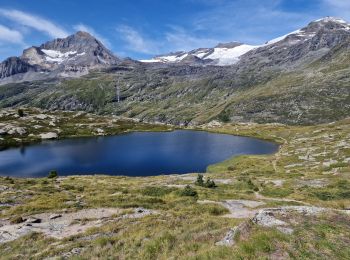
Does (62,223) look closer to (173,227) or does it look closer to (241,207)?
(173,227)

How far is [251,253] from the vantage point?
14945 mm

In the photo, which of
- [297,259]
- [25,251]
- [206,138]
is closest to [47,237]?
[25,251]

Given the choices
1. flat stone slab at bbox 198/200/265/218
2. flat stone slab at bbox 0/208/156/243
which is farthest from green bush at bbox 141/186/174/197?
flat stone slab at bbox 0/208/156/243

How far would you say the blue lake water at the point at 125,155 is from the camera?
4412 inches

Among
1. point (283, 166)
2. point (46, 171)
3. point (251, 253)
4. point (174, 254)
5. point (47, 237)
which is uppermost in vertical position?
point (251, 253)

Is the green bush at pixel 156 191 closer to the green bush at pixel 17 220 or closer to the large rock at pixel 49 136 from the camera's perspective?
the green bush at pixel 17 220

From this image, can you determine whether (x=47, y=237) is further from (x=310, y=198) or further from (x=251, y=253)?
(x=310, y=198)

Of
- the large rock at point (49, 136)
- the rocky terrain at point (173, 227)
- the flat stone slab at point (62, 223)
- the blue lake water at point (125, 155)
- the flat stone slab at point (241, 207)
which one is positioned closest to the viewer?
the rocky terrain at point (173, 227)

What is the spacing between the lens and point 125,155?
137750 mm

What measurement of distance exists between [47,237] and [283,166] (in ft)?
271

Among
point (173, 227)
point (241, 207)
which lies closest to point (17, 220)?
point (173, 227)

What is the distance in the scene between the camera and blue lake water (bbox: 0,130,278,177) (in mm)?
112062

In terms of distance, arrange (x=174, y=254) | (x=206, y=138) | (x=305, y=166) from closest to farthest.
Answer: (x=174, y=254) → (x=305, y=166) → (x=206, y=138)

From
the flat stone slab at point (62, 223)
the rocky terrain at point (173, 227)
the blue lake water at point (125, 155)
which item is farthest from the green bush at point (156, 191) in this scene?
the blue lake water at point (125, 155)
